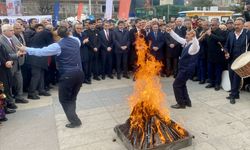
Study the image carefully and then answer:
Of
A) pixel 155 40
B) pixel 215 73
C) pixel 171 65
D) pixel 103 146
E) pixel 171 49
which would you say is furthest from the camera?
pixel 171 65

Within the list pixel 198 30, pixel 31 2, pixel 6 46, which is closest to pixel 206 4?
pixel 31 2

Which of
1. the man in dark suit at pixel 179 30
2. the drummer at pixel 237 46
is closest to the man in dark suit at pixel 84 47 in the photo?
the man in dark suit at pixel 179 30

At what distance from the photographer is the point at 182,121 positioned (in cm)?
644

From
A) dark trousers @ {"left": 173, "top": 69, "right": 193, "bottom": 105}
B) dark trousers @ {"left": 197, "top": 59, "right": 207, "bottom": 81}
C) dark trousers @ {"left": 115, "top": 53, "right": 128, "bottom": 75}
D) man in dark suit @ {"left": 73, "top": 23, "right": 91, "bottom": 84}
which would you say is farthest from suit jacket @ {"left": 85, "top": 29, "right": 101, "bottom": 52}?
dark trousers @ {"left": 173, "top": 69, "right": 193, "bottom": 105}

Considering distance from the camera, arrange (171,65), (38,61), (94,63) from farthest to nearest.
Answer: (171,65) < (94,63) < (38,61)

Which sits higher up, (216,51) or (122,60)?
(216,51)

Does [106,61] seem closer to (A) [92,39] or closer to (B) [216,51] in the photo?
(A) [92,39]

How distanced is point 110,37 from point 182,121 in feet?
16.7

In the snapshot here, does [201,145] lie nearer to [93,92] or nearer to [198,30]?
[93,92]

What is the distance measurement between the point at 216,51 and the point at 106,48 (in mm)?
3802

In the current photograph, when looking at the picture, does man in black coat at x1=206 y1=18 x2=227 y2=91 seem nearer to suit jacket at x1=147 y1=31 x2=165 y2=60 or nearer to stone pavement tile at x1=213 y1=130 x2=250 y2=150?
suit jacket at x1=147 y1=31 x2=165 y2=60

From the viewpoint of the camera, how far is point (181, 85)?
714 cm

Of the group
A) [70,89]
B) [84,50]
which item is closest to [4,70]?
[70,89]

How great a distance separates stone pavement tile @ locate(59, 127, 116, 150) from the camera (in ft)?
18.1
